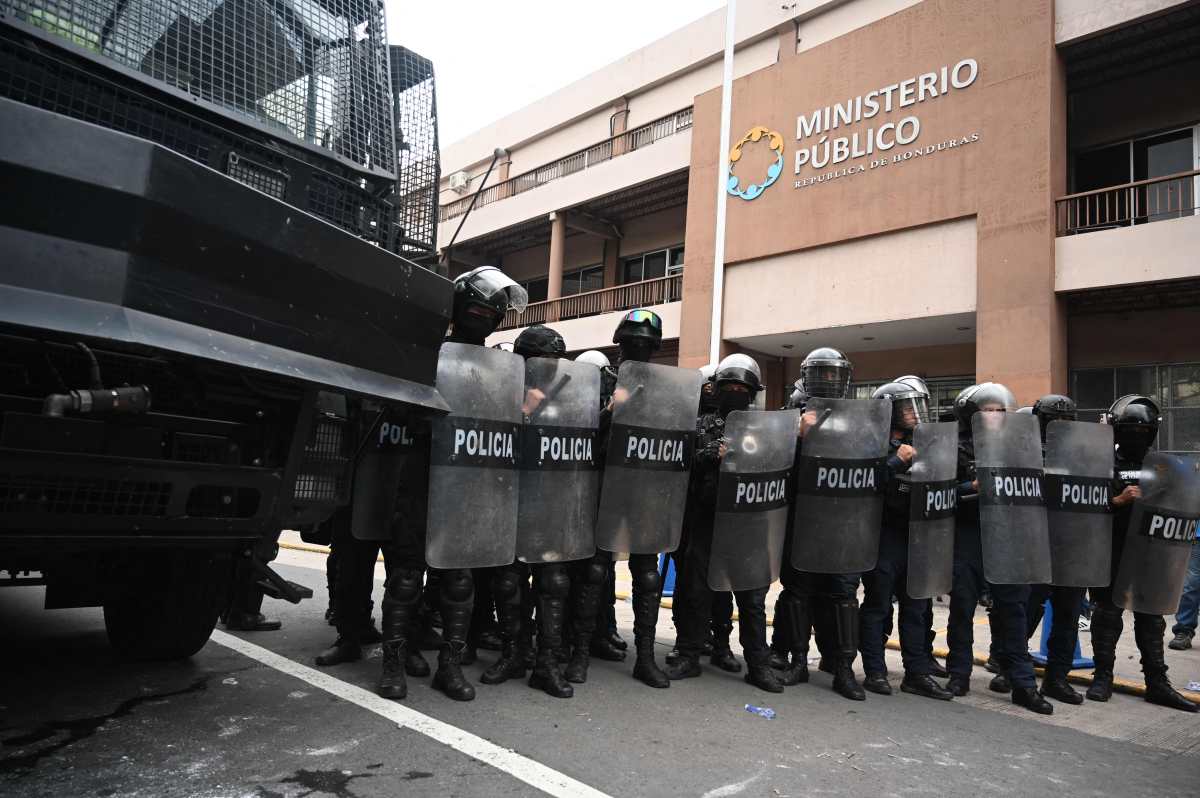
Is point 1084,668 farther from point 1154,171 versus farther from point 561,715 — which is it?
point 1154,171

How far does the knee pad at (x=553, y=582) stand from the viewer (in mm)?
4500

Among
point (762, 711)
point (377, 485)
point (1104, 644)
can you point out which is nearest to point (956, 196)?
point (1104, 644)

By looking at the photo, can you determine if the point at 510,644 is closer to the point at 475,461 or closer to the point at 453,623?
the point at 453,623

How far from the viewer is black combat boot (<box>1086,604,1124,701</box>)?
5012 millimetres

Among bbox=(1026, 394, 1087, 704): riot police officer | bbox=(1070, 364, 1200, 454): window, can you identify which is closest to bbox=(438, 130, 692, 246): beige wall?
bbox=(1070, 364, 1200, 454): window

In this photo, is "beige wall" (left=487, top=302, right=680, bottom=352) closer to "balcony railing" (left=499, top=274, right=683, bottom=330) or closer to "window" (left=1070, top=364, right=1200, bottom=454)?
"balcony railing" (left=499, top=274, right=683, bottom=330)

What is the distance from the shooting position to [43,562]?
3385mm

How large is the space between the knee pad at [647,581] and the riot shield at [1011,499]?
190cm

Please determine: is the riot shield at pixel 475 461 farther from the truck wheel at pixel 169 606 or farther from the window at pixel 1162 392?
the window at pixel 1162 392

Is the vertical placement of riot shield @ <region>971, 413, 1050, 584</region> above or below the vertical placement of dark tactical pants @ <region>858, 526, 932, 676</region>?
above

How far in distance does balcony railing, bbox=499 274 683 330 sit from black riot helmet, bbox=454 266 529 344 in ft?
44.6

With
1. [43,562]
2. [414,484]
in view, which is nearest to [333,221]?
[414,484]

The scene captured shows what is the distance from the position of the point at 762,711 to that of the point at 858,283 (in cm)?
1111

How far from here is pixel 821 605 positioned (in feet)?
16.6
